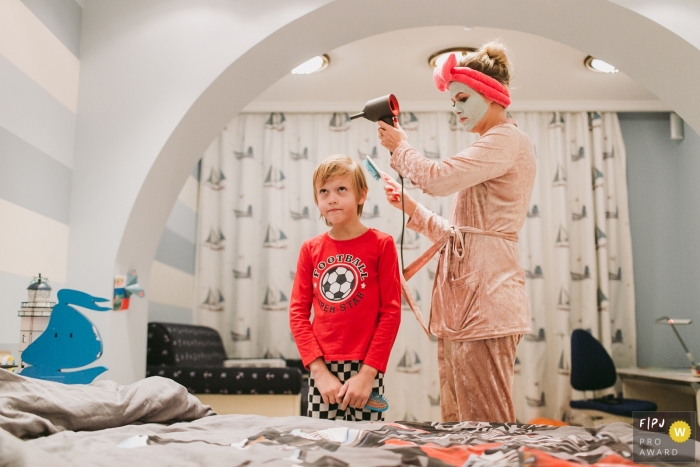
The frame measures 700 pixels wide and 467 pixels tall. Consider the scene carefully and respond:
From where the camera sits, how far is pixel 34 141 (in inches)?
75.5

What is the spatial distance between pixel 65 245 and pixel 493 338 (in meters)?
1.54

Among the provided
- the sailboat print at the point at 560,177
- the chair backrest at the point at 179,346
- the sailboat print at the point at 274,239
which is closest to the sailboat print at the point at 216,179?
the sailboat print at the point at 274,239

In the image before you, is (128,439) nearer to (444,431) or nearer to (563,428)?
(444,431)

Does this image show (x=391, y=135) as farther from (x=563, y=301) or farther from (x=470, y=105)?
(x=563, y=301)

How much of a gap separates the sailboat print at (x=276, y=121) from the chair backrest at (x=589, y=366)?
260cm

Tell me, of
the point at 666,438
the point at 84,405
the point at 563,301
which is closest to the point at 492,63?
the point at 666,438

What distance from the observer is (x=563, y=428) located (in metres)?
1.16

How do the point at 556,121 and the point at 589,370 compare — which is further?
the point at 556,121

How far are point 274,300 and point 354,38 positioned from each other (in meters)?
2.36

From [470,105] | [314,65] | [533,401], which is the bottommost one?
[533,401]

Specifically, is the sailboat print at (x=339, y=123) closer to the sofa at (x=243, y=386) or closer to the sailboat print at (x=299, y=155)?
the sailboat print at (x=299, y=155)

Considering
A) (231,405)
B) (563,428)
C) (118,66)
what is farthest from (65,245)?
(563,428)

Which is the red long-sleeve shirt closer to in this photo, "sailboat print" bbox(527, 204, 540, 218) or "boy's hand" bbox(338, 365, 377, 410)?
"boy's hand" bbox(338, 365, 377, 410)

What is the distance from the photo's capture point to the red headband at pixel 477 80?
5.28 ft
